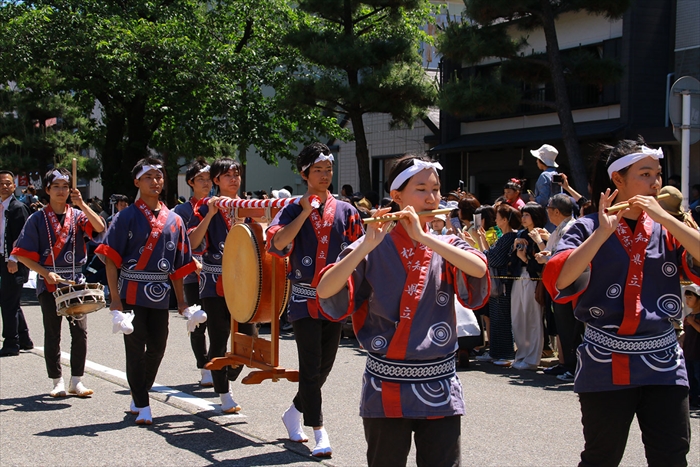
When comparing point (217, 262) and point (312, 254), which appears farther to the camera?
point (217, 262)

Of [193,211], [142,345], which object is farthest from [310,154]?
[193,211]

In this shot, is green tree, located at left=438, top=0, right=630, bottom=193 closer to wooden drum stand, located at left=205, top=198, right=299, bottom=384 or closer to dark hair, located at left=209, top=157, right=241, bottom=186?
dark hair, located at left=209, top=157, right=241, bottom=186

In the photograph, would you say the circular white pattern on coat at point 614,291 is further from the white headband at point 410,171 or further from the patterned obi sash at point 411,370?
the white headband at point 410,171

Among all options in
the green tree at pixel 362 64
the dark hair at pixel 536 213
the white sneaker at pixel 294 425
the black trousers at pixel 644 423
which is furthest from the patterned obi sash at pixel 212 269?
the green tree at pixel 362 64

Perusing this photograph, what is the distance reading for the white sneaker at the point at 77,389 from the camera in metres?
7.39

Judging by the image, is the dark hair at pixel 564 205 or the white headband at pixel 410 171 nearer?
the white headband at pixel 410 171

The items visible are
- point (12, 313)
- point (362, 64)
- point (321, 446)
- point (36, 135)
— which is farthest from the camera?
point (36, 135)

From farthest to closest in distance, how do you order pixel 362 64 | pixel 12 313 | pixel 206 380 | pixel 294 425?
pixel 362 64, pixel 12 313, pixel 206 380, pixel 294 425

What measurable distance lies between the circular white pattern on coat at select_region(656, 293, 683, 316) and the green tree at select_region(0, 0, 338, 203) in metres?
15.2

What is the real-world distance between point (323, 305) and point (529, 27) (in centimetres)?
1341

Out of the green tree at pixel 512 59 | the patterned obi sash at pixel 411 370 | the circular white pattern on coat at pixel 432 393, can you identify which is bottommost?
the circular white pattern on coat at pixel 432 393

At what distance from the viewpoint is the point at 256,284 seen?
5902 mm

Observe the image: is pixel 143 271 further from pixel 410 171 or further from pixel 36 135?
pixel 36 135

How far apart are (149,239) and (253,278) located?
1.06m
